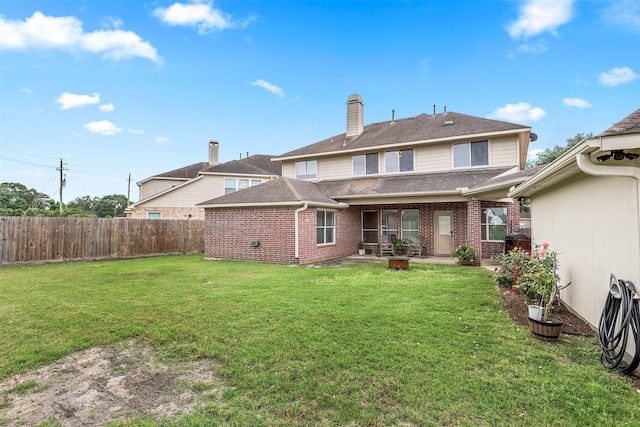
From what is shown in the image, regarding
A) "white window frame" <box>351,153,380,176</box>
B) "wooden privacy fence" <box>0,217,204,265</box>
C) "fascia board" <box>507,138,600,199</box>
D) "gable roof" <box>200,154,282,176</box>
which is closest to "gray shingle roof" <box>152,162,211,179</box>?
"gable roof" <box>200,154,282,176</box>

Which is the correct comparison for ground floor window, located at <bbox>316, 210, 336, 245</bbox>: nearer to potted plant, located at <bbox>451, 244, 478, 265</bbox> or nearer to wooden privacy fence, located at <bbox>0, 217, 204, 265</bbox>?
potted plant, located at <bbox>451, 244, 478, 265</bbox>

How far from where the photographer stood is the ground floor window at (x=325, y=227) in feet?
41.9

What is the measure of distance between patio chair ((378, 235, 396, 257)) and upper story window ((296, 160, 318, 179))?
16.8 ft

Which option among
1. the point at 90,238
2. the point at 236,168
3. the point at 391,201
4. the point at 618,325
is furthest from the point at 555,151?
the point at 90,238

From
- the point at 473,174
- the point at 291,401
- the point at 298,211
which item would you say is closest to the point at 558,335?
the point at 291,401

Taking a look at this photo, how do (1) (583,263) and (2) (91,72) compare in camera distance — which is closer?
(1) (583,263)

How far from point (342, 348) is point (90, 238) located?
1343 centimetres

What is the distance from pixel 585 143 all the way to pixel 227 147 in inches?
1120

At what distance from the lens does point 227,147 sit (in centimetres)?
2872

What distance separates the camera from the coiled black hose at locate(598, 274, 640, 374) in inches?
122

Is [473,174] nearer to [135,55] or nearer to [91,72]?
[135,55]

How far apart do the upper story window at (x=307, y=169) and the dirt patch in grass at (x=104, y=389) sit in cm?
1397

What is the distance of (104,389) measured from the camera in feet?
9.75

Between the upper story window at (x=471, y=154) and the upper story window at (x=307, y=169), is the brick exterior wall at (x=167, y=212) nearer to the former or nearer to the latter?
the upper story window at (x=307, y=169)
